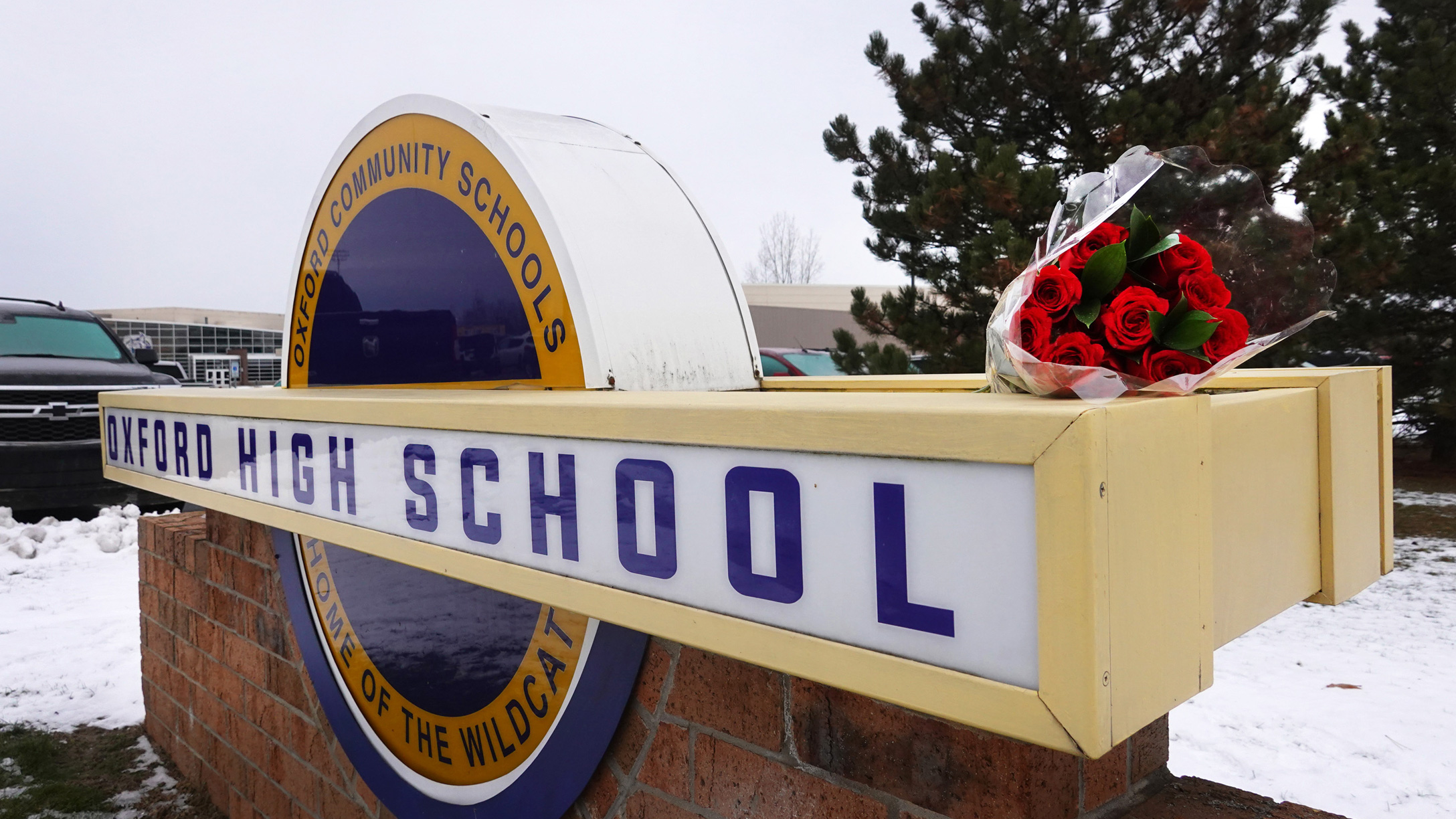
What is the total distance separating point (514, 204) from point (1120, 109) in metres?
7.17

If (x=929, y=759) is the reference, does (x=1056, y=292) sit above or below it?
above

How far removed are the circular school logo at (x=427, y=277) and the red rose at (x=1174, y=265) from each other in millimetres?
1156

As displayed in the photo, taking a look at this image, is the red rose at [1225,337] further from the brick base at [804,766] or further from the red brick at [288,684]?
the red brick at [288,684]

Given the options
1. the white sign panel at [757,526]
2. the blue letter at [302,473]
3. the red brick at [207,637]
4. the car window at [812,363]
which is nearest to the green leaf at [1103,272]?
the white sign panel at [757,526]

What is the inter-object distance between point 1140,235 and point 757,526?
0.62 meters

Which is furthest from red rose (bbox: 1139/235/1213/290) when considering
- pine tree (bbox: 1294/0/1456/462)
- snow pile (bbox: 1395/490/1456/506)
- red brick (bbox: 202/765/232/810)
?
snow pile (bbox: 1395/490/1456/506)

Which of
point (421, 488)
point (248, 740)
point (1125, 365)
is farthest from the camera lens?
point (248, 740)

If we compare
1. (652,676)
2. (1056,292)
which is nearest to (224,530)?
(652,676)

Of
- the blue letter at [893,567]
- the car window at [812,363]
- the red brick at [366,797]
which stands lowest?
the red brick at [366,797]

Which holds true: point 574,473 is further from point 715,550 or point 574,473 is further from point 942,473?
point 942,473

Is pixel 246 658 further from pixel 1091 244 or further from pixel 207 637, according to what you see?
pixel 1091 244

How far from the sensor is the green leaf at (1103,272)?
1244 mm

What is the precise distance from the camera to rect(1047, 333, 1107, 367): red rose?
3.83ft

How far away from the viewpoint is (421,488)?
186 centimetres
